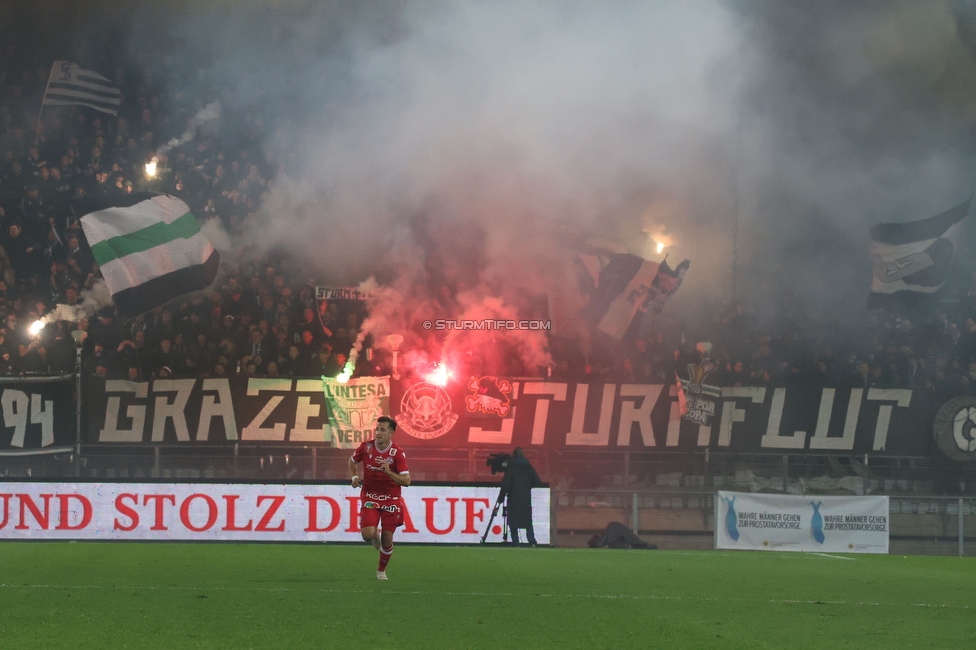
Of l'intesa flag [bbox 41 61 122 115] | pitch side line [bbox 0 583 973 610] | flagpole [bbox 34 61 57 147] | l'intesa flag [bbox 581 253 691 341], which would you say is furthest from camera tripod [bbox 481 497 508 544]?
flagpole [bbox 34 61 57 147]

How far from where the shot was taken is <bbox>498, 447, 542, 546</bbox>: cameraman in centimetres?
1316

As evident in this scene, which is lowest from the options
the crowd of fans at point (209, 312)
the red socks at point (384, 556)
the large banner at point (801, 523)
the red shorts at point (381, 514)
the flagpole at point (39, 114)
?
the large banner at point (801, 523)

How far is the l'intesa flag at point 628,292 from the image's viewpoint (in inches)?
667

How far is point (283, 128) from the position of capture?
57.6 feet

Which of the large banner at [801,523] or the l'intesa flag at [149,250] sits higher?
the l'intesa flag at [149,250]

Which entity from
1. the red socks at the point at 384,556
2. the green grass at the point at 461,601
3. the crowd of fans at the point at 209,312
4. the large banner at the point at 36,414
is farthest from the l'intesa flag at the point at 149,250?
the red socks at the point at 384,556

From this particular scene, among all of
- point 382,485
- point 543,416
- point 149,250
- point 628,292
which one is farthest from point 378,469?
point 149,250

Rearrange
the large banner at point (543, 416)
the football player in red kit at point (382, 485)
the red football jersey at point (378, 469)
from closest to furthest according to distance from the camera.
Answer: the football player in red kit at point (382, 485), the red football jersey at point (378, 469), the large banner at point (543, 416)

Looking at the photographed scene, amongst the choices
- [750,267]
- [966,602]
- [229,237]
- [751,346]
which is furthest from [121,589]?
[750,267]

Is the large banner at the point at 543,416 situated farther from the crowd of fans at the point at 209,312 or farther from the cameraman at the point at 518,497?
the cameraman at the point at 518,497

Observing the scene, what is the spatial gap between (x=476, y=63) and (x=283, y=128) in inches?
148

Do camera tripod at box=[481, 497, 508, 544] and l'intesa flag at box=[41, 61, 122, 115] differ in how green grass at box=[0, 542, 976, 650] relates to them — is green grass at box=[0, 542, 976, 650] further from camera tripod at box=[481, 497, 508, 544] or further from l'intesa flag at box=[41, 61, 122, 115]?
l'intesa flag at box=[41, 61, 122, 115]

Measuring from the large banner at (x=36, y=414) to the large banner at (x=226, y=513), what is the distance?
162 centimetres

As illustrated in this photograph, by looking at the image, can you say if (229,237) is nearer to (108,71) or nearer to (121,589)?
(108,71)
